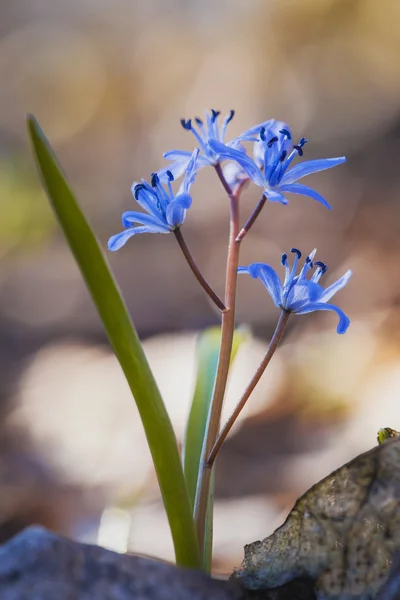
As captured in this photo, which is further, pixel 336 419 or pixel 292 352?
pixel 292 352

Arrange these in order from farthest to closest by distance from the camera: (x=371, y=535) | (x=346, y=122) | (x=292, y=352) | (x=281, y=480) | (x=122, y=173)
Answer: (x=122, y=173) < (x=346, y=122) < (x=292, y=352) < (x=281, y=480) < (x=371, y=535)

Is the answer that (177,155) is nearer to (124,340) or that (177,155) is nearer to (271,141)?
(271,141)

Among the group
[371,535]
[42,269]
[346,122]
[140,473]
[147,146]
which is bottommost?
[371,535]

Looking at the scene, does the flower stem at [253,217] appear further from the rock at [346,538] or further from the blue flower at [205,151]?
the rock at [346,538]

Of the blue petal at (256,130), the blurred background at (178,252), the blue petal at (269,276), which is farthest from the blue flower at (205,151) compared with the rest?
the blurred background at (178,252)

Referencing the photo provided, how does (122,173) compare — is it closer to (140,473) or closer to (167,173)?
(140,473)

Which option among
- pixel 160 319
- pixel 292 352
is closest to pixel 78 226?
pixel 292 352

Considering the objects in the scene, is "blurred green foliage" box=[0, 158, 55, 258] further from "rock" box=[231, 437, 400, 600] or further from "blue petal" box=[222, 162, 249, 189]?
"rock" box=[231, 437, 400, 600]
